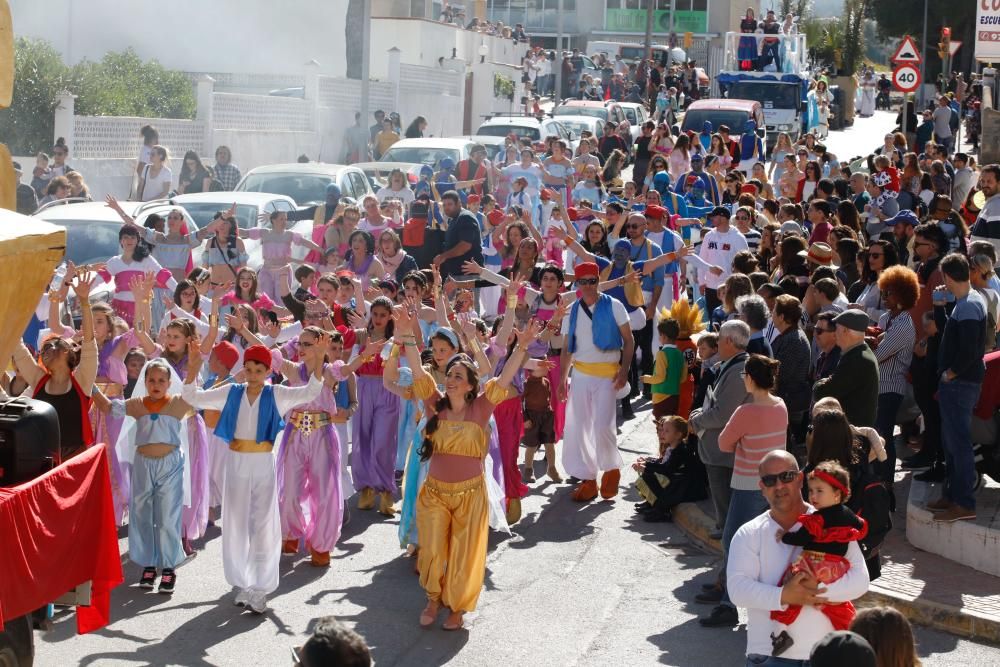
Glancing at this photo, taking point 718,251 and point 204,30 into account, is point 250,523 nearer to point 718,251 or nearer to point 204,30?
point 718,251

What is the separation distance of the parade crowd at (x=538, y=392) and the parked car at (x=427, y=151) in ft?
31.2

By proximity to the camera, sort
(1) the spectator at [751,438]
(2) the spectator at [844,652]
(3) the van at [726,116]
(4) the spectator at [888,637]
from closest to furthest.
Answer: (2) the spectator at [844,652]
(4) the spectator at [888,637]
(1) the spectator at [751,438]
(3) the van at [726,116]

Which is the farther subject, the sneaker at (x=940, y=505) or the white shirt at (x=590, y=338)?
the white shirt at (x=590, y=338)

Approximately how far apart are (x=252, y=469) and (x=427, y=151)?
682 inches

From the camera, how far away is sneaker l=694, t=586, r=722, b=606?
9.16m

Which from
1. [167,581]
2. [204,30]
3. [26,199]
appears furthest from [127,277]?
[204,30]

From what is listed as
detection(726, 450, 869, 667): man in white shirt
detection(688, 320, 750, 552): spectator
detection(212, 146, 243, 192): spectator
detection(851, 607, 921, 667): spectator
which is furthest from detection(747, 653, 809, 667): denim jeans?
detection(212, 146, 243, 192): spectator

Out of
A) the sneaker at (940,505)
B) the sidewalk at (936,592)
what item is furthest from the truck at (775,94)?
the sidewalk at (936,592)

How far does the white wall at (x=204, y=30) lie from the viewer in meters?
49.5

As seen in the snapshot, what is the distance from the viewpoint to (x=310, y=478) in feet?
33.2

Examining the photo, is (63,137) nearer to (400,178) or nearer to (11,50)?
(400,178)

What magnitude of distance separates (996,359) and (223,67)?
48378 millimetres

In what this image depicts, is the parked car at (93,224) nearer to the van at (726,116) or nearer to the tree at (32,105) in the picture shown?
the tree at (32,105)

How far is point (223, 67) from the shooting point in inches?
2191
